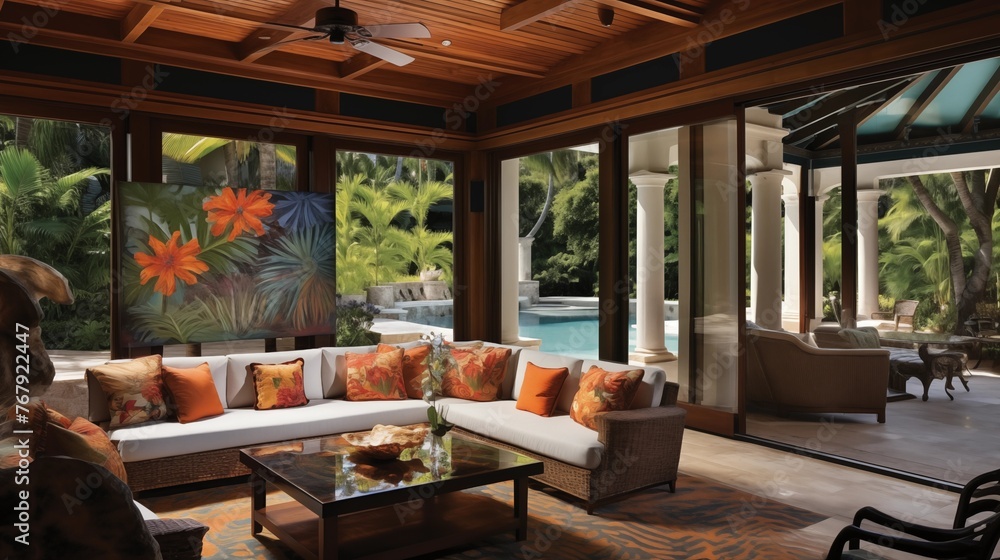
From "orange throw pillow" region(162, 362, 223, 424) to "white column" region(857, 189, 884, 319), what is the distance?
6.05m

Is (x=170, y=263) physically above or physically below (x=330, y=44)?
below

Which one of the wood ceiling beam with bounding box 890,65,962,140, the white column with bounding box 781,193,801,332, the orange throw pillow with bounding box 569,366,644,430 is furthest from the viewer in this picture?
the white column with bounding box 781,193,801,332

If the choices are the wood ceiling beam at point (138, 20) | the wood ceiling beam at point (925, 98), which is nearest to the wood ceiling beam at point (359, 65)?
the wood ceiling beam at point (138, 20)

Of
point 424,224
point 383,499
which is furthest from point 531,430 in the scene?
point 424,224

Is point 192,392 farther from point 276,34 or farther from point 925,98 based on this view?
point 925,98

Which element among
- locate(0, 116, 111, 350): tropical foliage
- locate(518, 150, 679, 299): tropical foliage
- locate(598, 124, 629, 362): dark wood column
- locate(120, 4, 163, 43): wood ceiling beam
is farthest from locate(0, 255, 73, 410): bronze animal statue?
locate(518, 150, 679, 299): tropical foliage

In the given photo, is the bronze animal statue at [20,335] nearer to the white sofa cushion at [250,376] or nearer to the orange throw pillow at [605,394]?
the orange throw pillow at [605,394]

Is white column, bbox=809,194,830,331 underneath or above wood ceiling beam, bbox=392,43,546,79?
underneath

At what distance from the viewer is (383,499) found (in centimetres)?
300

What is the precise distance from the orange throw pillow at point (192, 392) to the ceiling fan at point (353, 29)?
2210mm

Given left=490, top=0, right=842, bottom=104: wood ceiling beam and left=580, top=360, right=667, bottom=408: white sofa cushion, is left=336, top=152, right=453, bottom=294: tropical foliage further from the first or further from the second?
left=580, top=360, right=667, bottom=408: white sofa cushion

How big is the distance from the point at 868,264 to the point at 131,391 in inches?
262

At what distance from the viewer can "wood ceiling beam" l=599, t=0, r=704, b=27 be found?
4.73 meters

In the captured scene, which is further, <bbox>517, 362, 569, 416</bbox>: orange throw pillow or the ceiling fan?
<bbox>517, 362, 569, 416</bbox>: orange throw pillow
